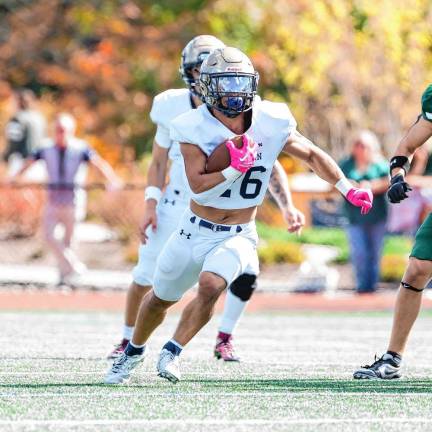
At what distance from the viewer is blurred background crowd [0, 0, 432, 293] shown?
16.0 m

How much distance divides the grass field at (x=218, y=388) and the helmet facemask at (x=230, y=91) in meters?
1.38

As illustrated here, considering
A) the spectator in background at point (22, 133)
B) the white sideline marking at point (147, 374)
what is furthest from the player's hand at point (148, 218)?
the spectator in background at point (22, 133)

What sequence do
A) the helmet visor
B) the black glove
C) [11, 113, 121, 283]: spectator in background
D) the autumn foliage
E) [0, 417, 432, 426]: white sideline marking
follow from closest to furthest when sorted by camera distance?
[0, 417, 432, 426]: white sideline marking
the helmet visor
the black glove
[11, 113, 121, 283]: spectator in background
the autumn foliage

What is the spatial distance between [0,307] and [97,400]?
7.66 metres

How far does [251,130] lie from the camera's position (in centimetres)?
709

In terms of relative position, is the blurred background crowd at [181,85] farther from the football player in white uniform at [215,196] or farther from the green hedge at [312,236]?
the football player in white uniform at [215,196]

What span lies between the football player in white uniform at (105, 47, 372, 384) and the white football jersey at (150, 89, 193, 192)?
110 centimetres

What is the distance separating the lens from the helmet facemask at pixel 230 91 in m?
6.93

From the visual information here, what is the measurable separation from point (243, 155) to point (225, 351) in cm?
223

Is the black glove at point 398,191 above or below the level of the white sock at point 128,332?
above

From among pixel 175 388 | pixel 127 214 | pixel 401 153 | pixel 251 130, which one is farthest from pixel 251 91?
pixel 127 214

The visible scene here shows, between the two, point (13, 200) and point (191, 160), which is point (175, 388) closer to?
point (191, 160)

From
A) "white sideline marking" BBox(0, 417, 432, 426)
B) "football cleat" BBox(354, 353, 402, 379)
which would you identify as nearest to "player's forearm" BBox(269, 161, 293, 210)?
"football cleat" BBox(354, 353, 402, 379)

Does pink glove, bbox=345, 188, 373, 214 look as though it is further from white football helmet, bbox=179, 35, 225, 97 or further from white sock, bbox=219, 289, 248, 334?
white sock, bbox=219, 289, 248, 334
